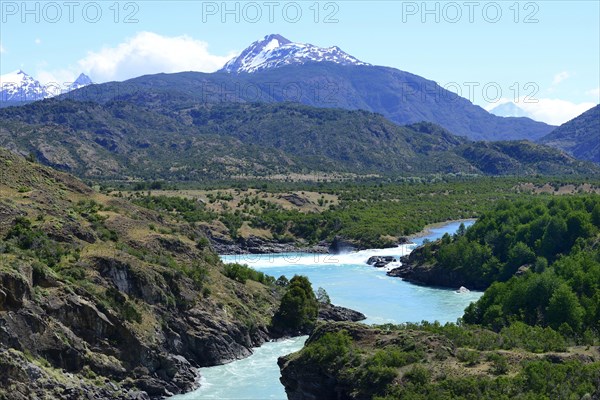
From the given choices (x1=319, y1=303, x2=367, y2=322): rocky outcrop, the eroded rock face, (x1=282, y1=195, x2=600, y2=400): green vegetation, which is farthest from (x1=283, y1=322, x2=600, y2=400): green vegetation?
(x1=319, y1=303, x2=367, y2=322): rocky outcrop

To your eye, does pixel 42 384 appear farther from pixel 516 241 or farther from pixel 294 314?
pixel 516 241

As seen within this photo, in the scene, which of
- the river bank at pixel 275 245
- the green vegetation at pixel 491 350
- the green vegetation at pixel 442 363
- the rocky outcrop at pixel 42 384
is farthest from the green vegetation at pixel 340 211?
the green vegetation at pixel 442 363

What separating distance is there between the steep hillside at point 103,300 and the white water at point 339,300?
1.76m


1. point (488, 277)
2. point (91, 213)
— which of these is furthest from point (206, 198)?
point (91, 213)

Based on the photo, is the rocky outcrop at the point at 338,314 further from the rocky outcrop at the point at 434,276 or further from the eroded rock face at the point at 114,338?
the rocky outcrop at the point at 434,276

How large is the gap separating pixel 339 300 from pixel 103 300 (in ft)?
103

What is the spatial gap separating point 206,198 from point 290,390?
10382 cm

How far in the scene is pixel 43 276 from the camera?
179 feet

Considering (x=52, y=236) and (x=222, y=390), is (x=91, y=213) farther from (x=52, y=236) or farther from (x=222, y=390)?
(x=222, y=390)

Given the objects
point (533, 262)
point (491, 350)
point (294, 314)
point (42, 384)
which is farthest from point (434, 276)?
point (42, 384)

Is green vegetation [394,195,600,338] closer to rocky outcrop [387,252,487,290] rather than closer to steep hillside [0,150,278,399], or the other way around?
rocky outcrop [387,252,487,290]

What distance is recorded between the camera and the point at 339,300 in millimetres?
83500

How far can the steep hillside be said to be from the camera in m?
50.3

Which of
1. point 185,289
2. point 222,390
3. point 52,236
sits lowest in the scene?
point 222,390
